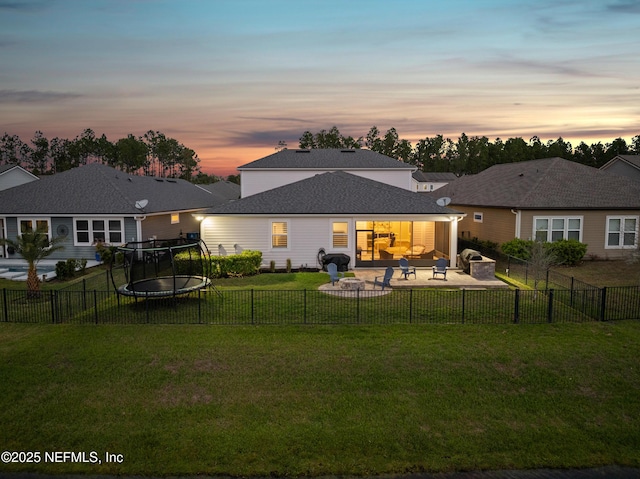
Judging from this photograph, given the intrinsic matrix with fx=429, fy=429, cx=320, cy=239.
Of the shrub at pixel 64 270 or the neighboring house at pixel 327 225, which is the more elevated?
the neighboring house at pixel 327 225

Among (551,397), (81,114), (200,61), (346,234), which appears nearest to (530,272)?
(346,234)

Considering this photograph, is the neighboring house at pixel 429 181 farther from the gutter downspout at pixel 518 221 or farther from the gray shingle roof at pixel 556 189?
the gutter downspout at pixel 518 221

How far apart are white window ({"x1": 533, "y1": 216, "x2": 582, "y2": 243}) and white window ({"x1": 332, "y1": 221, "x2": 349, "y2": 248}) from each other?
1137 centimetres

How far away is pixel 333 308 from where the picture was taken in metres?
14.5

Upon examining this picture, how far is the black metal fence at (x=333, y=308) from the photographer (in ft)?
43.8

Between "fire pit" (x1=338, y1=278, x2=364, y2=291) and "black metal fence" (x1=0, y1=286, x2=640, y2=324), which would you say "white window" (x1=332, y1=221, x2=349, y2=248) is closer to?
"fire pit" (x1=338, y1=278, x2=364, y2=291)

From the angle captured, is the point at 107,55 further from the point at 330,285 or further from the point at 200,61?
the point at 330,285

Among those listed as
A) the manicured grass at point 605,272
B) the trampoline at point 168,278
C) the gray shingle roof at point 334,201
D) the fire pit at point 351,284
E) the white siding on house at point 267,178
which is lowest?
the manicured grass at point 605,272

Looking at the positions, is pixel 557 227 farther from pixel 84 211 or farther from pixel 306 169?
pixel 84 211

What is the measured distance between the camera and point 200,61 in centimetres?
2611

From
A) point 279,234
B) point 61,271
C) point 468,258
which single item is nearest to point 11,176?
point 61,271

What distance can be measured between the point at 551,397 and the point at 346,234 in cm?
1560

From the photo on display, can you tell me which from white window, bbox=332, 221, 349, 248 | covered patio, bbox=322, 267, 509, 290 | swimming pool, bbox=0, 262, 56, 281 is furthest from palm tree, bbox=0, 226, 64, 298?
white window, bbox=332, 221, 349, 248

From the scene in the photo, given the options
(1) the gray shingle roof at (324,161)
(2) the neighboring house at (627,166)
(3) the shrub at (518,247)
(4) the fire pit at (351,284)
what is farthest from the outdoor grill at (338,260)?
(2) the neighboring house at (627,166)
